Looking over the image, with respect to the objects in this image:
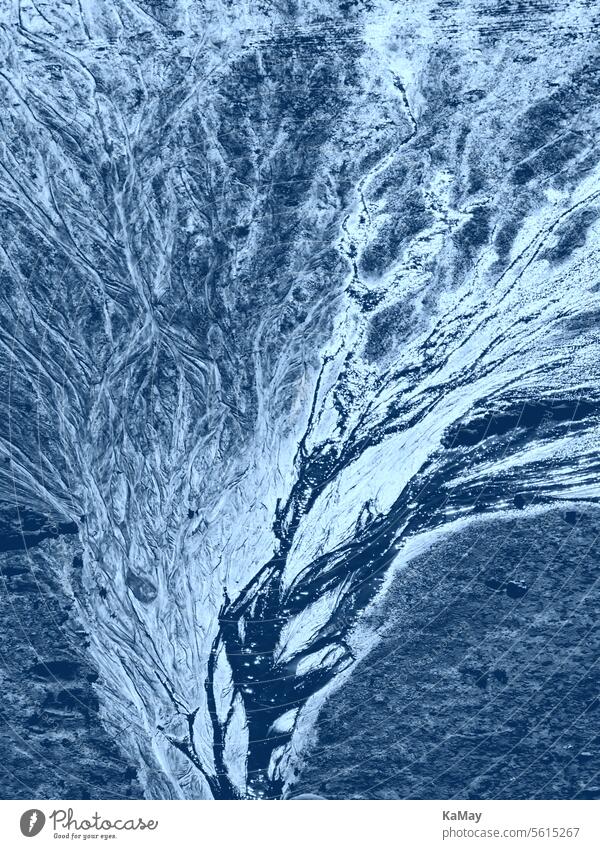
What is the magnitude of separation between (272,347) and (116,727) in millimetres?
1847

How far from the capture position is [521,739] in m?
3.29

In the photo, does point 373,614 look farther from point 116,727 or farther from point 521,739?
point 116,727
